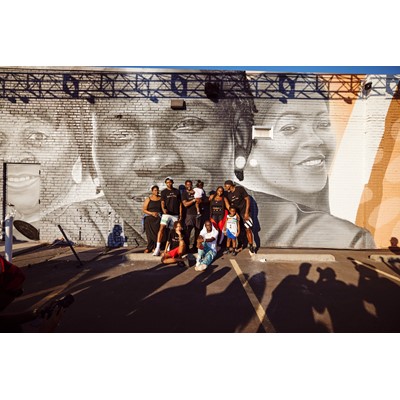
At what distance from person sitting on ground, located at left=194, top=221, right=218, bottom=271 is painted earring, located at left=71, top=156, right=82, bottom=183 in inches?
198

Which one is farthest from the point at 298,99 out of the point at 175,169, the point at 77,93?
the point at 77,93

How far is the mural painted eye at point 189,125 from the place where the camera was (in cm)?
745

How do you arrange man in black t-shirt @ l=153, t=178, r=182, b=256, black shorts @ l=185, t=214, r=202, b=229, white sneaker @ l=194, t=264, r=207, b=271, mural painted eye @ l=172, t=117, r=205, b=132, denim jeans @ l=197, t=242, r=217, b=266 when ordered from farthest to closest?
mural painted eye @ l=172, t=117, r=205, b=132, black shorts @ l=185, t=214, r=202, b=229, man in black t-shirt @ l=153, t=178, r=182, b=256, denim jeans @ l=197, t=242, r=217, b=266, white sneaker @ l=194, t=264, r=207, b=271

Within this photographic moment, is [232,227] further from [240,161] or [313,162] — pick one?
[313,162]

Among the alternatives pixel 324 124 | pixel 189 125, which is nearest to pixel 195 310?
pixel 189 125

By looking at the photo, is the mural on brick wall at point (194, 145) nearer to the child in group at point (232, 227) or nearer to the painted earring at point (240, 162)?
the painted earring at point (240, 162)

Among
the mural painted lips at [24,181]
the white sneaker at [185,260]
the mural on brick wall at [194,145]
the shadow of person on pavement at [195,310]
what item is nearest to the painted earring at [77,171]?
the mural on brick wall at [194,145]

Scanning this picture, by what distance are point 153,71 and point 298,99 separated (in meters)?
5.29

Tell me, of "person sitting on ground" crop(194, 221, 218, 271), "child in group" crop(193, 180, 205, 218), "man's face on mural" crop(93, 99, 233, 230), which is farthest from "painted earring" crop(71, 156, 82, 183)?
"person sitting on ground" crop(194, 221, 218, 271)

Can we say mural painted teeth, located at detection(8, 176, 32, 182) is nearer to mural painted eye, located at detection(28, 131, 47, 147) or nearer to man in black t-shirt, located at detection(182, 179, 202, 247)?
mural painted eye, located at detection(28, 131, 47, 147)

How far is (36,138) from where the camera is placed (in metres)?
7.40

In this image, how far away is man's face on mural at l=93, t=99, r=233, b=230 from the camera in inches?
292

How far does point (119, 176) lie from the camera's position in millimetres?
7406

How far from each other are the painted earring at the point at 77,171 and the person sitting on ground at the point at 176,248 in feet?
13.9
